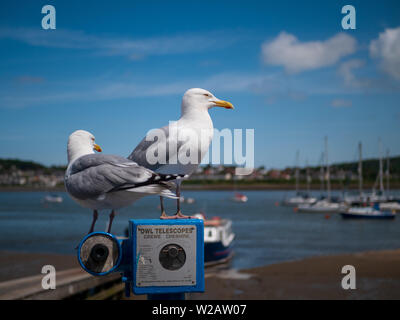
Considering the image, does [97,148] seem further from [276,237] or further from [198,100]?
[276,237]

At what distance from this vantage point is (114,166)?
3.73 metres

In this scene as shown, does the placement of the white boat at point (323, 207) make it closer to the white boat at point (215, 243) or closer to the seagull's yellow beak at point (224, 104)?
the white boat at point (215, 243)

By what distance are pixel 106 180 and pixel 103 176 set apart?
0.04 metres

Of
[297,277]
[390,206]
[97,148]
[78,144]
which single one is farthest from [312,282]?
[390,206]

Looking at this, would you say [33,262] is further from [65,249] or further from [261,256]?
[261,256]

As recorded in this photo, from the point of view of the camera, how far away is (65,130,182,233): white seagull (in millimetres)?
3584

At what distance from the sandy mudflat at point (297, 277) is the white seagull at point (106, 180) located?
53.6 ft

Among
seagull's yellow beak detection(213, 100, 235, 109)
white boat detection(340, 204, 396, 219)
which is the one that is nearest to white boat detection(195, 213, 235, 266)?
seagull's yellow beak detection(213, 100, 235, 109)

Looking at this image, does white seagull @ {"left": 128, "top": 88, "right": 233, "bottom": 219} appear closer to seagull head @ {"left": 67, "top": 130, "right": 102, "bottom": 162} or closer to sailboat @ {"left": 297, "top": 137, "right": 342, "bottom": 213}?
seagull head @ {"left": 67, "top": 130, "right": 102, "bottom": 162}

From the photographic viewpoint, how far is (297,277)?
971 inches

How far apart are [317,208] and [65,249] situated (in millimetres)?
46143

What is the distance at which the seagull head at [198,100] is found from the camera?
399cm

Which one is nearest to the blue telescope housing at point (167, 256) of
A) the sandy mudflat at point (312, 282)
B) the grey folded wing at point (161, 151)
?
the grey folded wing at point (161, 151)

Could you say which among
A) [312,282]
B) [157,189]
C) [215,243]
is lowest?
[312,282]
